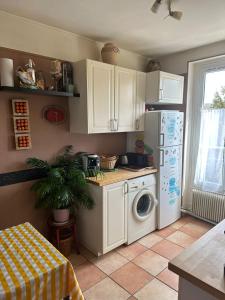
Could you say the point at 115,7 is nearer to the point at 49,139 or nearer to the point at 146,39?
the point at 146,39

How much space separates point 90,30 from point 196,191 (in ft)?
8.48

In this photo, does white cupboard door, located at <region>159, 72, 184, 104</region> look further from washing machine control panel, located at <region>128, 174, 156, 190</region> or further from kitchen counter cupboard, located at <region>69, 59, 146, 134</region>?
washing machine control panel, located at <region>128, 174, 156, 190</region>

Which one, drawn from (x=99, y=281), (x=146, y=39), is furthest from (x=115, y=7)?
(x=99, y=281)

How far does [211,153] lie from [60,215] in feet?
7.21

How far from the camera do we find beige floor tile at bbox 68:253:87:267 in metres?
2.23

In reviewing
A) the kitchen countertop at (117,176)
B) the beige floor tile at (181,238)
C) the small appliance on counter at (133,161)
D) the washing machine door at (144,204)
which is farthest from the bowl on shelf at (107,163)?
the beige floor tile at (181,238)

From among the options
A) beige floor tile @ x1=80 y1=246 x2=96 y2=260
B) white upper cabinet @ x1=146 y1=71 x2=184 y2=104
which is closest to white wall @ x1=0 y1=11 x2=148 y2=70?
white upper cabinet @ x1=146 y1=71 x2=184 y2=104

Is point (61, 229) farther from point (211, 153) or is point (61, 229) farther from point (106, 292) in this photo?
point (211, 153)

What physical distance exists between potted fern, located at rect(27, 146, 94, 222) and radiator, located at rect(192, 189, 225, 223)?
1.70 metres

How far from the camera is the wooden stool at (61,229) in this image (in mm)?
2232

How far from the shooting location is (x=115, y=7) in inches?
72.4

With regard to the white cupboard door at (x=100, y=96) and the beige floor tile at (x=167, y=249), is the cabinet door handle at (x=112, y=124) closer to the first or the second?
the white cupboard door at (x=100, y=96)

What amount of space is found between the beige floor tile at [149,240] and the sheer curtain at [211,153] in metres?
1.01

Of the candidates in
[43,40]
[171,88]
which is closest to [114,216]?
[171,88]
